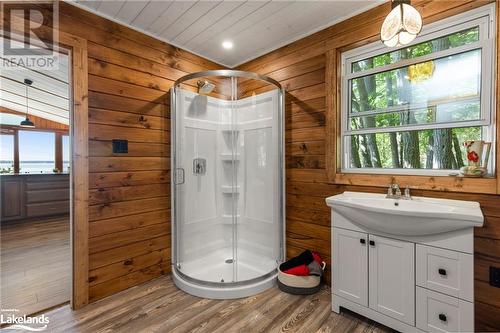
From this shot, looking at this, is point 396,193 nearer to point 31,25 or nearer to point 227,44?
point 227,44

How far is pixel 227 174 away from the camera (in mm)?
2605

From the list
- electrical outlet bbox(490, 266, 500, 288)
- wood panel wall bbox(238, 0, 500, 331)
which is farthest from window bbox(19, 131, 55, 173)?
electrical outlet bbox(490, 266, 500, 288)

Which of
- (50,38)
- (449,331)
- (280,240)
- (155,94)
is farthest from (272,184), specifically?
(50,38)

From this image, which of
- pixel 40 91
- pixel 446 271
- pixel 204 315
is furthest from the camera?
pixel 40 91

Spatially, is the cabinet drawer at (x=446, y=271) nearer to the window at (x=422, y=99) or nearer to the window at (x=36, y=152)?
the window at (x=422, y=99)

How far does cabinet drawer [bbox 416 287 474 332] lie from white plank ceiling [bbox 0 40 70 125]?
314 cm

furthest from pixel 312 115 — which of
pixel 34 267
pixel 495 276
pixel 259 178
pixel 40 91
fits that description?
pixel 40 91

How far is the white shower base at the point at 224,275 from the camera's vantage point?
2096 mm

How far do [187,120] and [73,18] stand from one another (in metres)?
1.18

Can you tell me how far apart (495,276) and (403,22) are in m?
1.65

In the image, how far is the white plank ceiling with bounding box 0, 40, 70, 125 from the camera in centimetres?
324

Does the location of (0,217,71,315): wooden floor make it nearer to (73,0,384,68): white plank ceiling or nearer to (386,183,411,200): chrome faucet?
(73,0,384,68): white plank ceiling

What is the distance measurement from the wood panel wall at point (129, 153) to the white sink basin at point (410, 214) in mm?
1698

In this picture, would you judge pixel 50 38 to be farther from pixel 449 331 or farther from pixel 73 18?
pixel 449 331
